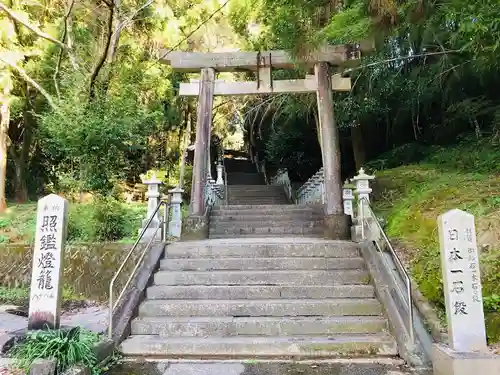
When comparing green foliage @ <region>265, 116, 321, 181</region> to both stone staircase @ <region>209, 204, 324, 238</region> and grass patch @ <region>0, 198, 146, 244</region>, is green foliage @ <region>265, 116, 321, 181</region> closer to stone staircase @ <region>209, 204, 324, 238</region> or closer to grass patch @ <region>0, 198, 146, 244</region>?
stone staircase @ <region>209, 204, 324, 238</region>

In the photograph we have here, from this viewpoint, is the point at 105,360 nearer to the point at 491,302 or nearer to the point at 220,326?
the point at 220,326

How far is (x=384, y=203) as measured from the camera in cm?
858

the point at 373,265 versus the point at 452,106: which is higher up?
the point at 452,106

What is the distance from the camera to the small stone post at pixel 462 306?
3.33 meters

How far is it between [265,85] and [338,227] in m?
3.57

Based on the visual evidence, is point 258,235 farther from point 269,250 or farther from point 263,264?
point 263,264

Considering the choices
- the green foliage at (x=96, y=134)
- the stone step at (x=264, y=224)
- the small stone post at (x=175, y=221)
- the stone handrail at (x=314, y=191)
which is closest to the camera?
the small stone post at (x=175, y=221)

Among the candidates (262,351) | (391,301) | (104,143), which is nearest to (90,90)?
(104,143)

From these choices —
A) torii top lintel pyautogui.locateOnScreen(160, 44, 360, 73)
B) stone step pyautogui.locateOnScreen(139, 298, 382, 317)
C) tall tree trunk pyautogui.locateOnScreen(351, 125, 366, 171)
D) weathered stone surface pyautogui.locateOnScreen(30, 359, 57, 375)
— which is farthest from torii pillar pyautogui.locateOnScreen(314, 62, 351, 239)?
tall tree trunk pyautogui.locateOnScreen(351, 125, 366, 171)

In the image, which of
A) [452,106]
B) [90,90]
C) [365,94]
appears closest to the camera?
[90,90]

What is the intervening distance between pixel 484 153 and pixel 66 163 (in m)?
11.0

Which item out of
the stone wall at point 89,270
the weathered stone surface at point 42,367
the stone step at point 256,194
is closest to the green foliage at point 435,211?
the weathered stone surface at point 42,367

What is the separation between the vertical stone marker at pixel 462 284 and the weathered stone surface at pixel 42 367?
3601 mm

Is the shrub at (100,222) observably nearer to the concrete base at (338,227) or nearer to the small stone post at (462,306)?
the concrete base at (338,227)
